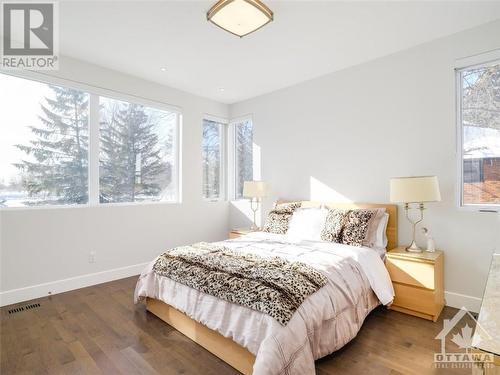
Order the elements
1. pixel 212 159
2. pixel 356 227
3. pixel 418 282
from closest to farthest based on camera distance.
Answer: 1. pixel 418 282
2. pixel 356 227
3. pixel 212 159

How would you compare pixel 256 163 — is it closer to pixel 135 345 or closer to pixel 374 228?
pixel 374 228

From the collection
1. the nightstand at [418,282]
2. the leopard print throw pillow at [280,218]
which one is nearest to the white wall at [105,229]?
the leopard print throw pillow at [280,218]

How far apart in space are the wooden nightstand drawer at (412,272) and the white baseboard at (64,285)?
3.21 meters

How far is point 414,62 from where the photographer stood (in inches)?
118

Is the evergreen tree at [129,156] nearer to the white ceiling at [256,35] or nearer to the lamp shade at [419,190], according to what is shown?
the white ceiling at [256,35]

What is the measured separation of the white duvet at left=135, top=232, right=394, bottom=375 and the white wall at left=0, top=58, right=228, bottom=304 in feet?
3.89

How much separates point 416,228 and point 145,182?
357 cm

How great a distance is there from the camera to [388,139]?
3191mm

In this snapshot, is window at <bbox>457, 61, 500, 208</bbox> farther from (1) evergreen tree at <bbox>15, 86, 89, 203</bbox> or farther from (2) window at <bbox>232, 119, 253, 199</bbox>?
(1) evergreen tree at <bbox>15, 86, 89, 203</bbox>

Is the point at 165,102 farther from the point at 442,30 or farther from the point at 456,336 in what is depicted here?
the point at 456,336

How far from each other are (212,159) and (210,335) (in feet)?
11.1

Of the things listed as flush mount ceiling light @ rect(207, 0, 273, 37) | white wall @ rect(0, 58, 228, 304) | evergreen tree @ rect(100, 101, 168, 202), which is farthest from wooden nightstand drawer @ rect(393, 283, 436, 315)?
evergreen tree @ rect(100, 101, 168, 202)

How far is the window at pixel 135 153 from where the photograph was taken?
3639mm

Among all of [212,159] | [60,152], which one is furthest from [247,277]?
[212,159]
